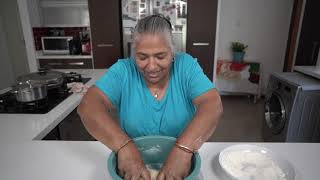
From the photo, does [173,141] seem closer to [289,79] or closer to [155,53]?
[155,53]

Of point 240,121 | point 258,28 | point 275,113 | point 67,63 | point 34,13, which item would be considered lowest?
point 240,121

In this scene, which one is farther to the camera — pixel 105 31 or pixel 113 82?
pixel 105 31

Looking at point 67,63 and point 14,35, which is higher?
point 14,35

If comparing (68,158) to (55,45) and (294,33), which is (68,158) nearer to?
(55,45)

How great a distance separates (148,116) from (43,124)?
598 millimetres

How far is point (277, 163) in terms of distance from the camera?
2.60 feet

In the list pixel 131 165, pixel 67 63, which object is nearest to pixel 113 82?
pixel 131 165

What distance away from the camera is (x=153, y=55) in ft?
2.80

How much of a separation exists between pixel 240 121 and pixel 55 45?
9.67ft

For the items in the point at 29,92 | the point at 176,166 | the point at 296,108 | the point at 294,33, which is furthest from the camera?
the point at 294,33

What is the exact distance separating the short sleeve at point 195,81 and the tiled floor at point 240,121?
1.76 meters

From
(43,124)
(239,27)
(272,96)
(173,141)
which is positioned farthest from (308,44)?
(43,124)

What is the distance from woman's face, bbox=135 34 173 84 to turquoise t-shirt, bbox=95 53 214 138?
0.09m

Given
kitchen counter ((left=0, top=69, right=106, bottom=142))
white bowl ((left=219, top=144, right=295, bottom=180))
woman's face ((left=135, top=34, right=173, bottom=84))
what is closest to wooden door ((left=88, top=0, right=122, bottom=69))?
kitchen counter ((left=0, top=69, right=106, bottom=142))
